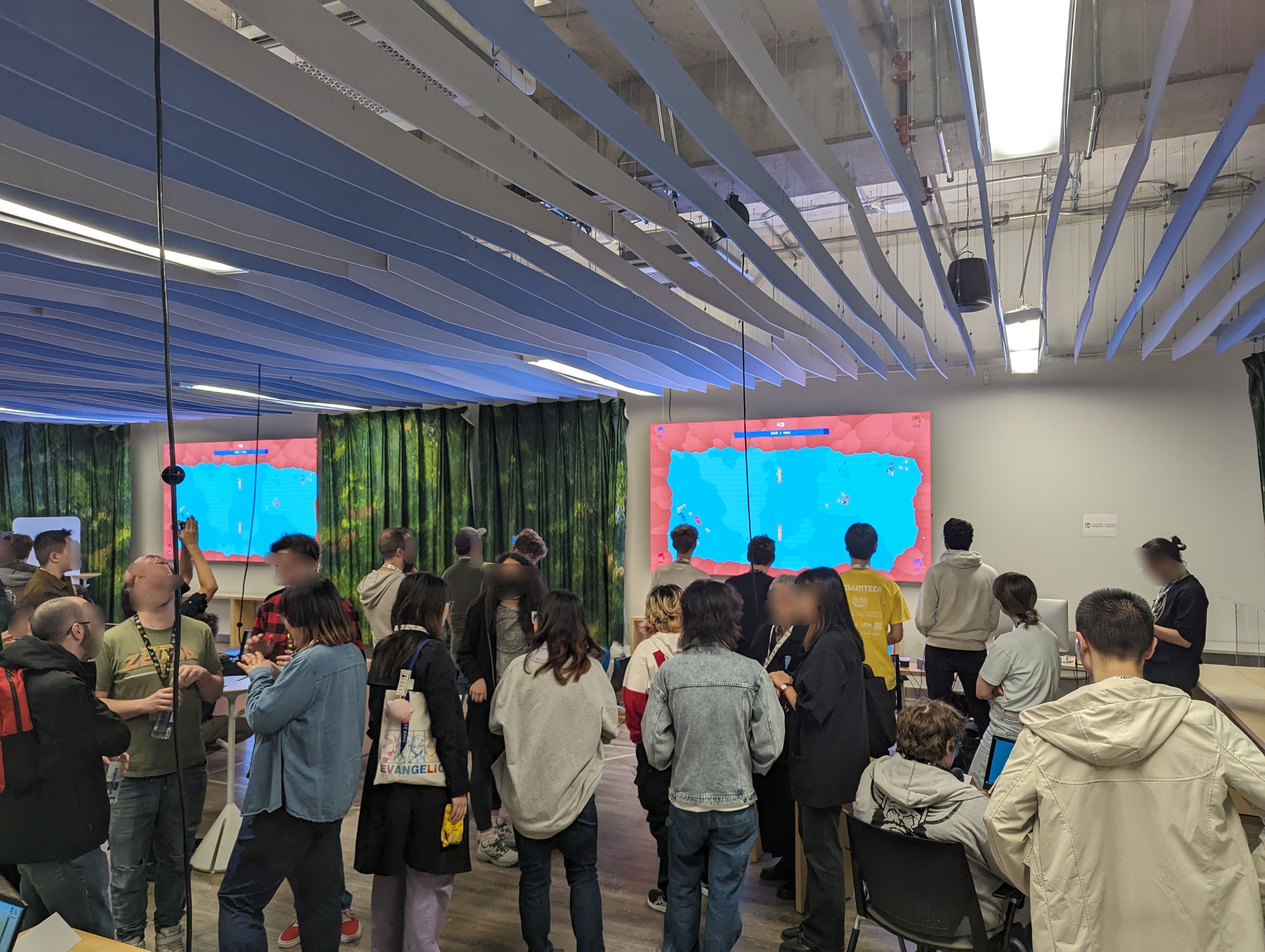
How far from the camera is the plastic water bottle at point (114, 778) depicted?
9.25 ft

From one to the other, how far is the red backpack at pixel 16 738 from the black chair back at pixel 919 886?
7.62 feet

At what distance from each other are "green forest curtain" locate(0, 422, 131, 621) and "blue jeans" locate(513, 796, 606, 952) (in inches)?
363

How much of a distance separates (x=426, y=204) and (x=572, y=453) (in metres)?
5.46

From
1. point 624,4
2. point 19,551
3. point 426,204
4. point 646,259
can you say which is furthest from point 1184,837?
point 19,551

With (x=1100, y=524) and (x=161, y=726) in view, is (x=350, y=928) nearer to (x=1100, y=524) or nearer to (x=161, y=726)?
(x=161, y=726)

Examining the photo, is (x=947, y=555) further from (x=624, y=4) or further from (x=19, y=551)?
(x=19, y=551)

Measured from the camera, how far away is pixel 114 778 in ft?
9.55

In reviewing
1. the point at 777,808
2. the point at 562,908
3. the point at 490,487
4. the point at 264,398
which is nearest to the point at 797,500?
the point at 490,487

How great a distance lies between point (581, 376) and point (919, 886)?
4.56 metres

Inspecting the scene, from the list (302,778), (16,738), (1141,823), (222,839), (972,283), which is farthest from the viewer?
(972,283)

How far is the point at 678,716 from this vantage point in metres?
2.75

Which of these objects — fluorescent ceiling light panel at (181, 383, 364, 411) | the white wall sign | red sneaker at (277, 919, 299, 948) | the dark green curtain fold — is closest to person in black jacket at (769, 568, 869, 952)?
red sneaker at (277, 919, 299, 948)

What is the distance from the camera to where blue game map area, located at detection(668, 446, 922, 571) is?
22.4 feet

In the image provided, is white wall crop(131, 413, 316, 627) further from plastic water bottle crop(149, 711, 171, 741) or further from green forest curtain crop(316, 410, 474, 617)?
plastic water bottle crop(149, 711, 171, 741)
